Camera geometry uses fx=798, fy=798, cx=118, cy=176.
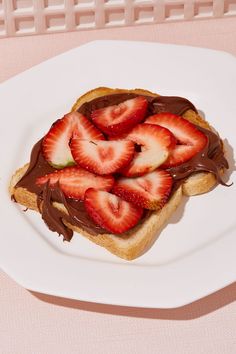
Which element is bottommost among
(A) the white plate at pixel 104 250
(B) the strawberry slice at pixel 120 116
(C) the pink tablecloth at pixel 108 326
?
(C) the pink tablecloth at pixel 108 326

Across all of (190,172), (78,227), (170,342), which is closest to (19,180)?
(78,227)

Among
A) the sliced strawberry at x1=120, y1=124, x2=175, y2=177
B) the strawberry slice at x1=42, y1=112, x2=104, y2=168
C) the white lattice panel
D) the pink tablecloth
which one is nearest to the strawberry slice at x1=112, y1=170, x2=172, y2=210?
the sliced strawberry at x1=120, y1=124, x2=175, y2=177

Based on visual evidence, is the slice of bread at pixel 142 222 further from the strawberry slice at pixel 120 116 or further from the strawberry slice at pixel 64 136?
the strawberry slice at pixel 120 116

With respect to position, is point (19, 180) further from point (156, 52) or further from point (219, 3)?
point (219, 3)

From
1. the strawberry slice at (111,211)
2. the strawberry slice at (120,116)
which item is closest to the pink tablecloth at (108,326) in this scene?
the strawberry slice at (111,211)

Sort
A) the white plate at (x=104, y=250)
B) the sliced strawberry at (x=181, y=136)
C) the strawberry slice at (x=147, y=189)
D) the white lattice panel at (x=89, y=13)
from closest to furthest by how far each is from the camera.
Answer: the white plate at (x=104, y=250) → the strawberry slice at (x=147, y=189) → the sliced strawberry at (x=181, y=136) → the white lattice panel at (x=89, y=13)

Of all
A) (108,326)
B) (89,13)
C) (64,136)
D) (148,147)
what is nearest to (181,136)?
(148,147)
